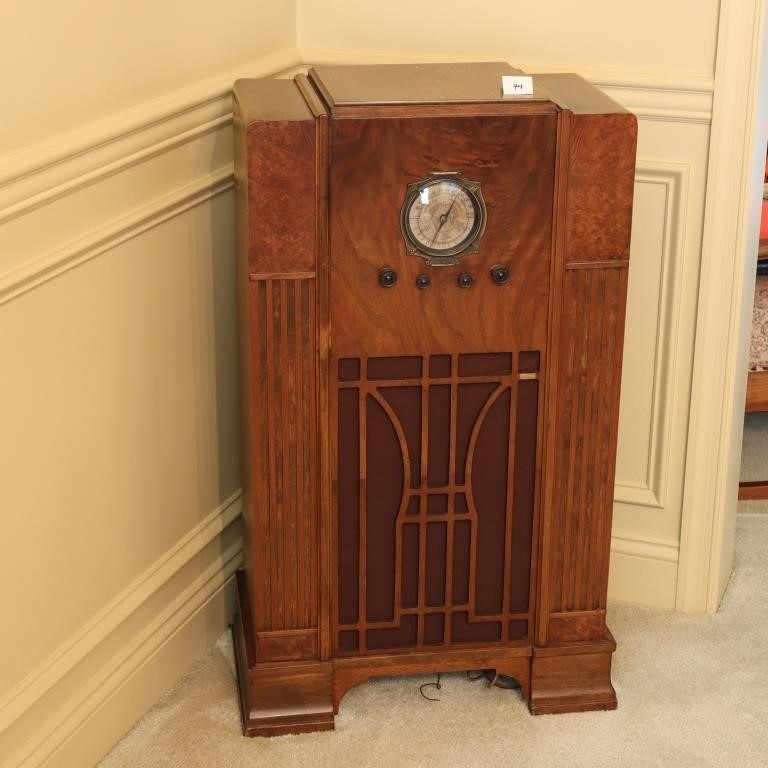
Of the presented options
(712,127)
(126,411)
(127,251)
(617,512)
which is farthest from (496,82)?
(617,512)

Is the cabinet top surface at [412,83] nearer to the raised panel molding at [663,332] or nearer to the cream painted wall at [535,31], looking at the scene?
the cream painted wall at [535,31]

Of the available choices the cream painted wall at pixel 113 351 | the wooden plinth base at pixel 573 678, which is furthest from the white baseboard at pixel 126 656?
the wooden plinth base at pixel 573 678

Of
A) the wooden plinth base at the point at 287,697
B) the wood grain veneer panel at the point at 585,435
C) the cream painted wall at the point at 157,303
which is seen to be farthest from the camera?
the wooden plinth base at the point at 287,697

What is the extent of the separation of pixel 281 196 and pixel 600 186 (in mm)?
498

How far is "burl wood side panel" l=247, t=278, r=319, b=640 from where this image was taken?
2.03 metres

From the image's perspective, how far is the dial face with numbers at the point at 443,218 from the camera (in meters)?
1.97

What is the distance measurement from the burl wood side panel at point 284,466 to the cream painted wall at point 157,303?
221 millimetres

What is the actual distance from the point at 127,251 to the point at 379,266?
16.0 inches

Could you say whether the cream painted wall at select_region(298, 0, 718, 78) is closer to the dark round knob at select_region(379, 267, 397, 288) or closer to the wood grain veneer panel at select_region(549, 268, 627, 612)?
the wood grain veneer panel at select_region(549, 268, 627, 612)

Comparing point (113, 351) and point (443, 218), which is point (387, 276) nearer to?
point (443, 218)

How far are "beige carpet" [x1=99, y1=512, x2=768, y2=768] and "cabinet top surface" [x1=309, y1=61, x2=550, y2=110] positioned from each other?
1072mm

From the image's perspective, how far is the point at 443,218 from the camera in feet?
6.50

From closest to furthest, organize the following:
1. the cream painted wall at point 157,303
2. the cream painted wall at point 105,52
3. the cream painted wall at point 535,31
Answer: the cream painted wall at point 105,52 < the cream painted wall at point 157,303 < the cream painted wall at point 535,31

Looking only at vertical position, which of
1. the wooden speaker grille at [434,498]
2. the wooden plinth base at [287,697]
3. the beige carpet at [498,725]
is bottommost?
the beige carpet at [498,725]
